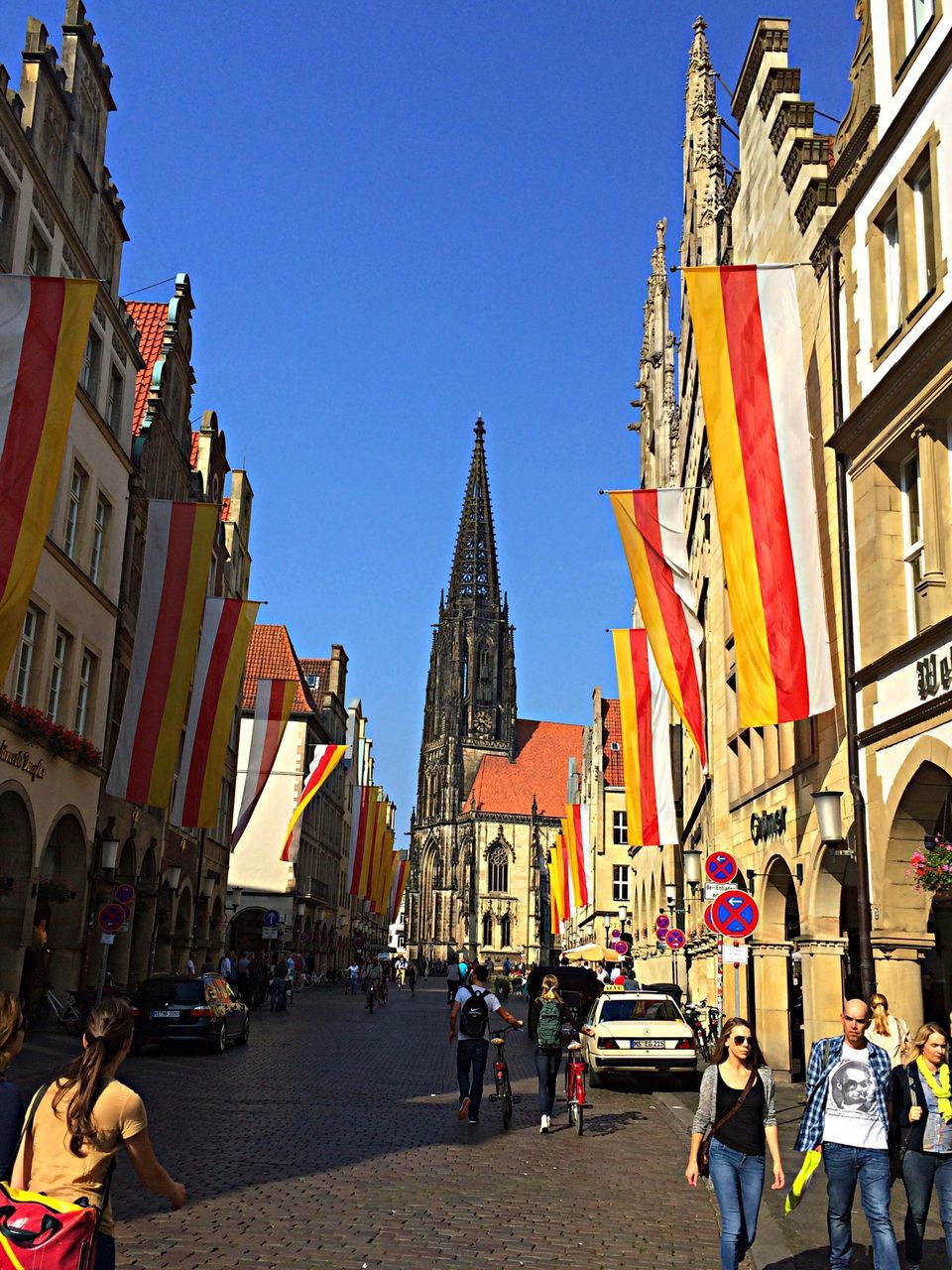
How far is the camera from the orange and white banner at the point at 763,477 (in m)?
15.5

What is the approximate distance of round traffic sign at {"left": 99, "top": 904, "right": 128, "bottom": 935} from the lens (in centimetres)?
2166

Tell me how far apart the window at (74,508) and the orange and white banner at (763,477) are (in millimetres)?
13819

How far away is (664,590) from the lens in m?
24.3

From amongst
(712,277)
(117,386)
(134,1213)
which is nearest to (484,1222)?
(134,1213)

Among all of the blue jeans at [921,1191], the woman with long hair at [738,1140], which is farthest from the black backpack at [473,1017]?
the woman with long hair at [738,1140]

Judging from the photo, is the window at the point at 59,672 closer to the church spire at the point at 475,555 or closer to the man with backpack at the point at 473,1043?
the man with backpack at the point at 473,1043

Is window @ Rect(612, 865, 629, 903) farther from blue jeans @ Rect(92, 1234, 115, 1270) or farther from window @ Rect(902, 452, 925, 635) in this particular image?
blue jeans @ Rect(92, 1234, 115, 1270)

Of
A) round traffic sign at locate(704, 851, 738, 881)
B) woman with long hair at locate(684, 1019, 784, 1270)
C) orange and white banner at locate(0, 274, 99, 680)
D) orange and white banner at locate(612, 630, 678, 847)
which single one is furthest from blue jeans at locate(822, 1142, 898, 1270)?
orange and white banner at locate(612, 630, 678, 847)

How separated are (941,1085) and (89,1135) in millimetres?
4952

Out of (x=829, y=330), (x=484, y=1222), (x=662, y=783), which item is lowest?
(x=484, y=1222)

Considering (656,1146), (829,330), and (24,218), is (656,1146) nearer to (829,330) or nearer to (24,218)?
(829,330)

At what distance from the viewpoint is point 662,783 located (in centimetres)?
2962

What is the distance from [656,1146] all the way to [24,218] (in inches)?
684

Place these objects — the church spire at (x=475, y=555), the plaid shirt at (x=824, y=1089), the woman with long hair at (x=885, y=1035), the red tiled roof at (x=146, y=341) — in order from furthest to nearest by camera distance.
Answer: the church spire at (x=475, y=555), the red tiled roof at (x=146, y=341), the woman with long hair at (x=885, y=1035), the plaid shirt at (x=824, y=1089)
